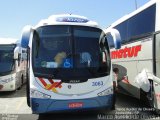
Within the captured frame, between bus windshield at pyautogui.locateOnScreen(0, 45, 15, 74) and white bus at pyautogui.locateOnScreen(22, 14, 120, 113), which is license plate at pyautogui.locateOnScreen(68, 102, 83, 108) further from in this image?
bus windshield at pyautogui.locateOnScreen(0, 45, 15, 74)

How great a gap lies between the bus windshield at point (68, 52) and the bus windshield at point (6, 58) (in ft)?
23.8

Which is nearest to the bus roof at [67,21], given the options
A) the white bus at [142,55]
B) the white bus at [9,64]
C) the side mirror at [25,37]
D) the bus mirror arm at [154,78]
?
the side mirror at [25,37]

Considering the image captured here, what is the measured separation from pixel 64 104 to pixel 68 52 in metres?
1.57

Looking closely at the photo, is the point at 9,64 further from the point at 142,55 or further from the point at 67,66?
the point at 142,55

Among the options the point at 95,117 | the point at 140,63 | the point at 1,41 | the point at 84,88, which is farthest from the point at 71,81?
the point at 1,41

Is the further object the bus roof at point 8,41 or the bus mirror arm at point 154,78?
the bus roof at point 8,41

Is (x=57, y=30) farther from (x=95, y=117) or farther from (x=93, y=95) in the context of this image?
(x=95, y=117)

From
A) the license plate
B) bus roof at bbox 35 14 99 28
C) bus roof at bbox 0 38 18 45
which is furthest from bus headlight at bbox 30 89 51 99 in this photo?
bus roof at bbox 0 38 18 45

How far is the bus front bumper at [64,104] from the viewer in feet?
33.4

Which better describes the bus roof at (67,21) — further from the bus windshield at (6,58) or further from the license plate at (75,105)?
the bus windshield at (6,58)

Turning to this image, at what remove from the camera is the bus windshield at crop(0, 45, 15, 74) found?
17.6 metres

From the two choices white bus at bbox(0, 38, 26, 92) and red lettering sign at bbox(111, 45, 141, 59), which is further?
white bus at bbox(0, 38, 26, 92)

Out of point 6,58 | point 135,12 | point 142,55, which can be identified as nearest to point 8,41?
point 6,58

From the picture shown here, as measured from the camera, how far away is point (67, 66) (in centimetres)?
1054
